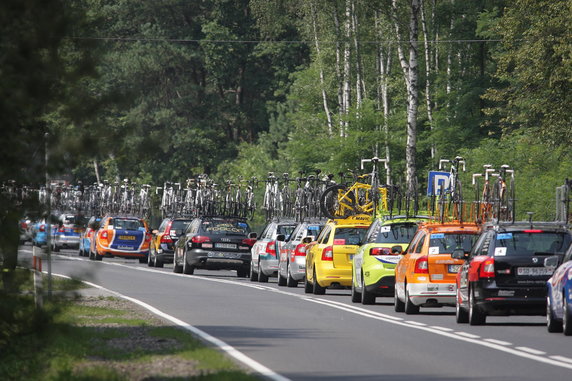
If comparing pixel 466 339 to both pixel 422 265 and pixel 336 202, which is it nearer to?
pixel 422 265

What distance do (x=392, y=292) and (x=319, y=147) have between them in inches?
1489

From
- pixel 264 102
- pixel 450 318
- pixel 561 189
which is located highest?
pixel 264 102

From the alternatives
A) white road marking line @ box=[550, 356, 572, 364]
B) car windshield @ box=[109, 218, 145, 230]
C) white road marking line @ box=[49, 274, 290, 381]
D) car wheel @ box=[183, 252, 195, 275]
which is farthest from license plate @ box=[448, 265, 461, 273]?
car windshield @ box=[109, 218, 145, 230]

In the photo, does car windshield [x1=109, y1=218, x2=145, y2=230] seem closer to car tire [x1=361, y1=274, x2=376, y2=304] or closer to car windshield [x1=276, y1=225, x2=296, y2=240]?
car windshield [x1=276, y1=225, x2=296, y2=240]

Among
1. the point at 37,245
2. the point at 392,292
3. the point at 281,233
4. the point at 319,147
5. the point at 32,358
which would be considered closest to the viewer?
the point at 37,245

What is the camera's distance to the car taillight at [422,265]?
2352 cm

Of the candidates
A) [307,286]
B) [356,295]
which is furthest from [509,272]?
[307,286]

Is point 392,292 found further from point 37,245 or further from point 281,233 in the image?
point 37,245

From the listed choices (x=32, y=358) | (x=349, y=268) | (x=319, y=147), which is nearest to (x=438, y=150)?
(x=319, y=147)

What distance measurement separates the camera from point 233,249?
40406mm

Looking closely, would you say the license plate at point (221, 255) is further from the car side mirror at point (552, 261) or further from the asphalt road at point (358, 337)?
the car side mirror at point (552, 261)

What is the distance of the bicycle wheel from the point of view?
36.8 meters

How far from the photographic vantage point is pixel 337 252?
29969 mm

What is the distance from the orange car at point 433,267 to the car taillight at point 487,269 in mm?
2409
